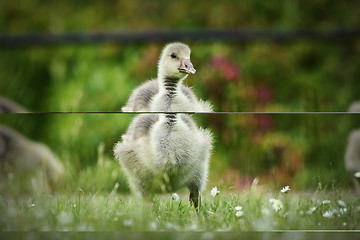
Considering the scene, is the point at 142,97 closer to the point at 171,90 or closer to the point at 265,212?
the point at 171,90

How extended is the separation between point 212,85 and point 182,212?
330 millimetres

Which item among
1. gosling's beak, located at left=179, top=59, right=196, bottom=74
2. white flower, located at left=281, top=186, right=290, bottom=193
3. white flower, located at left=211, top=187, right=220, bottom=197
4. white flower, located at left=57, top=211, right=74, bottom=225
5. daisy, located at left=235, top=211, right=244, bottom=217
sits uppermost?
gosling's beak, located at left=179, top=59, right=196, bottom=74

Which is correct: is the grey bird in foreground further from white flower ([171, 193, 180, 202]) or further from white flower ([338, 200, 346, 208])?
white flower ([338, 200, 346, 208])

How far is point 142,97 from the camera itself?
69 centimetres

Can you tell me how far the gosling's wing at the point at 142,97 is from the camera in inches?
26.6

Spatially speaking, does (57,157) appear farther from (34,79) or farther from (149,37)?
(149,37)

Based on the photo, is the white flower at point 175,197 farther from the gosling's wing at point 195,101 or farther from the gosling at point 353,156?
the gosling at point 353,156

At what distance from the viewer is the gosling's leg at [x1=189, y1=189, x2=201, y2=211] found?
655 mm

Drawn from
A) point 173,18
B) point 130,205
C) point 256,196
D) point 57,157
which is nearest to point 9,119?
point 57,157

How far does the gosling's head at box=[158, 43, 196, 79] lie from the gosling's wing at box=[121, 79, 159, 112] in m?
0.02

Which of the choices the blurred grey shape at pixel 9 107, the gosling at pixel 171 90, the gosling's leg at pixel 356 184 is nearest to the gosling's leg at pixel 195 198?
the gosling at pixel 171 90

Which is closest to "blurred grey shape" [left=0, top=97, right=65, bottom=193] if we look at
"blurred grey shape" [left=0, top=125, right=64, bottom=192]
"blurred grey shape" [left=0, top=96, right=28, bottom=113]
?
"blurred grey shape" [left=0, top=125, right=64, bottom=192]

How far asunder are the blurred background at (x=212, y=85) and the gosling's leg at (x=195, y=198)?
0.08 ft

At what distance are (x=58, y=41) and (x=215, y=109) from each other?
575mm
